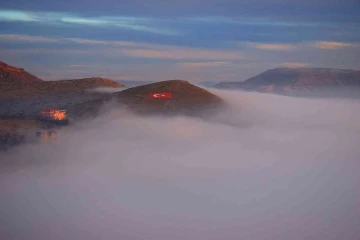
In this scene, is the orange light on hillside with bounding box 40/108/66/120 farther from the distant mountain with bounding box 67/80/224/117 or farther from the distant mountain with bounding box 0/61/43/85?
the distant mountain with bounding box 0/61/43/85

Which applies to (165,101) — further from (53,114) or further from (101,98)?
(53,114)

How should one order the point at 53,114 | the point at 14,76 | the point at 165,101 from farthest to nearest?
the point at 14,76 < the point at 165,101 < the point at 53,114

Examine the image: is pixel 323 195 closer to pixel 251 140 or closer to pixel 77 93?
pixel 251 140

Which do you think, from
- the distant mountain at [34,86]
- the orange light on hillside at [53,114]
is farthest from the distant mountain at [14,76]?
the orange light on hillside at [53,114]

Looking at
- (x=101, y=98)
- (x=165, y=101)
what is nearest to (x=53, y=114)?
(x=101, y=98)

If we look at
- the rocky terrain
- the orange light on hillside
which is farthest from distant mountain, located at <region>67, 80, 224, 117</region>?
the orange light on hillside

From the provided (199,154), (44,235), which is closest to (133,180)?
(199,154)
